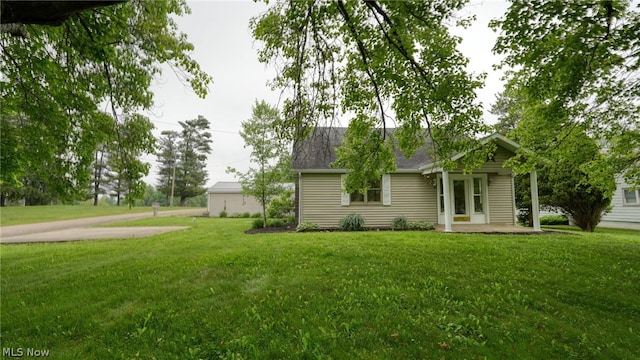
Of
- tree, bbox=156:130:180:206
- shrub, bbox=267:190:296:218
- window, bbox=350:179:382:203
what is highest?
tree, bbox=156:130:180:206

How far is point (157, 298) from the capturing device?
404cm

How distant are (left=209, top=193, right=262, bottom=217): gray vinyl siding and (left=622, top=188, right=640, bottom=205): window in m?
23.8

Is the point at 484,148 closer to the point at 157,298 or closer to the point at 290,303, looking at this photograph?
the point at 290,303

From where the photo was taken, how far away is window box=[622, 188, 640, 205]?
14.9 meters

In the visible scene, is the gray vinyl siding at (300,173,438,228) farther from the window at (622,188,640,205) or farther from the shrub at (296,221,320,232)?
the window at (622,188,640,205)

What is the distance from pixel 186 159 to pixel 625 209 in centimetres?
4704

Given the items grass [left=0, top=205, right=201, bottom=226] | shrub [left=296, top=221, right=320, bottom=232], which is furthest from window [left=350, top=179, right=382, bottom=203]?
grass [left=0, top=205, right=201, bottom=226]

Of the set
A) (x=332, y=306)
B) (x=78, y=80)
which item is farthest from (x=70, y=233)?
(x=332, y=306)

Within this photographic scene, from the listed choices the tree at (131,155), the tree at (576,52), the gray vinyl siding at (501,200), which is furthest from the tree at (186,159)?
the tree at (576,52)

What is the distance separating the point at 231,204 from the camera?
24.9 meters

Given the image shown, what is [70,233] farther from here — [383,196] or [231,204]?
[383,196]

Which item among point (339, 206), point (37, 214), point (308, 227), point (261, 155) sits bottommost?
point (37, 214)

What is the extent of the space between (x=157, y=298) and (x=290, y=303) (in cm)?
193

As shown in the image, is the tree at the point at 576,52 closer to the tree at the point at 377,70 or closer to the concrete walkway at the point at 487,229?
the tree at the point at 377,70
